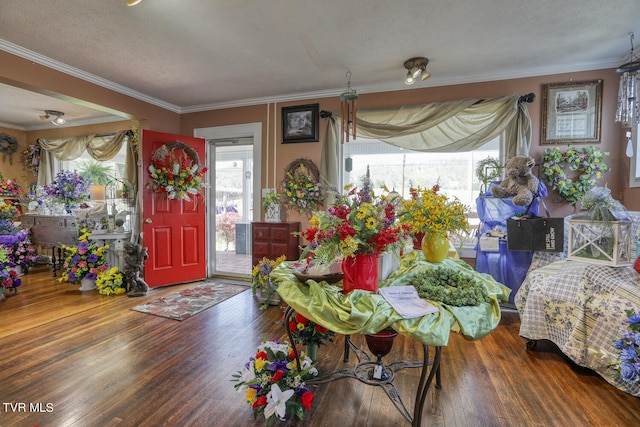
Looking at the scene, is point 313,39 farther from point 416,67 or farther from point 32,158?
point 32,158

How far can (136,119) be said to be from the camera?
4016 mm

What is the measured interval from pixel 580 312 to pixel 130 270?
4514mm

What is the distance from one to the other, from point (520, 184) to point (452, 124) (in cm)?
100

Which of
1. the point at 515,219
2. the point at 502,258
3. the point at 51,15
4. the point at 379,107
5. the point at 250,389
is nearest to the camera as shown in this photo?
the point at 250,389

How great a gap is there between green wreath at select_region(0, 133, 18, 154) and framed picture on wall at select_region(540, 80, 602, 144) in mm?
8503

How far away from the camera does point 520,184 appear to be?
2.68 m

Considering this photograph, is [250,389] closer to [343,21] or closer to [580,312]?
[580,312]

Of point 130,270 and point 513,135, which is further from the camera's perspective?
point 130,270

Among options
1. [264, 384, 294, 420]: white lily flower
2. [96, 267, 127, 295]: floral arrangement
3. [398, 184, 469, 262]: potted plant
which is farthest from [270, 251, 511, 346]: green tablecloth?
[96, 267, 127, 295]: floral arrangement

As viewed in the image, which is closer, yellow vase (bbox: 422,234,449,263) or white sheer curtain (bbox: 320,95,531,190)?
yellow vase (bbox: 422,234,449,263)

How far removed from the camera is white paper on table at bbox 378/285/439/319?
3.77ft

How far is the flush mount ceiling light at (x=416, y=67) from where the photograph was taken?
288 cm

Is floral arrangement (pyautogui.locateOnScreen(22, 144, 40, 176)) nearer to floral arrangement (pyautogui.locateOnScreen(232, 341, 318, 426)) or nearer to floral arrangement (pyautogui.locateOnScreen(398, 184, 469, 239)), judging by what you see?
floral arrangement (pyautogui.locateOnScreen(232, 341, 318, 426))

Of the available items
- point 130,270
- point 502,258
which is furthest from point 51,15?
point 502,258
